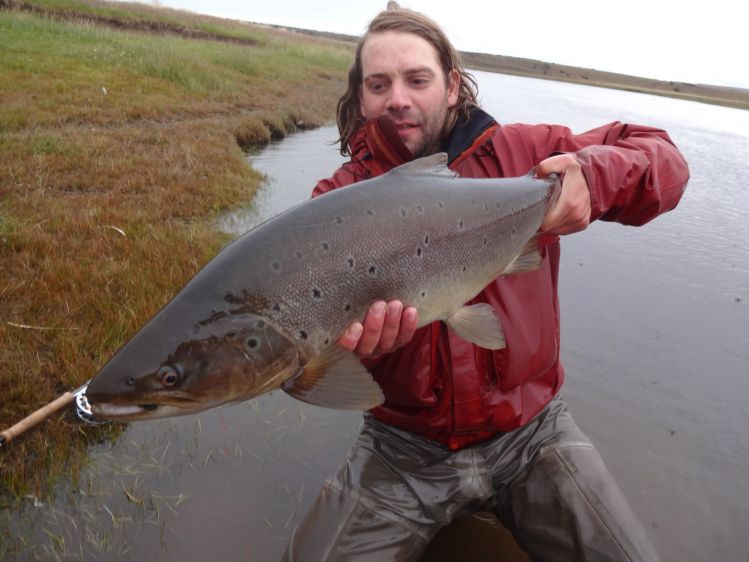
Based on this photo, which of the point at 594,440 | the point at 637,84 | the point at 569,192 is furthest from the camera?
the point at 637,84

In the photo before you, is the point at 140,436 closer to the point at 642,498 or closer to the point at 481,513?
the point at 481,513

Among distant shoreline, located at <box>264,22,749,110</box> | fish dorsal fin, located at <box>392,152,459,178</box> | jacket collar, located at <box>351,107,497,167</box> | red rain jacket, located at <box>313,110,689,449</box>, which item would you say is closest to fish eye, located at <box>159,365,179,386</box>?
red rain jacket, located at <box>313,110,689,449</box>

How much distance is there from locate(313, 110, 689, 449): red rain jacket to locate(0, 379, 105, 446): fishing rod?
171 centimetres

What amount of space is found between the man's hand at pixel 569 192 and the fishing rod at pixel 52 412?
2.68 metres

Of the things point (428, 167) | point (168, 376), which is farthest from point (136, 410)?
point (428, 167)

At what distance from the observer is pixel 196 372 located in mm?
1835

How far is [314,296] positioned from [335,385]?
0.34 metres

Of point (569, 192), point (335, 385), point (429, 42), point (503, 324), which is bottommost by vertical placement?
point (503, 324)

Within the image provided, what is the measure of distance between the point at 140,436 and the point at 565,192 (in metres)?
3.03

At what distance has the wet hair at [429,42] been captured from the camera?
3283 millimetres

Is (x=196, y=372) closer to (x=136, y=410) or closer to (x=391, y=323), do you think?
(x=136, y=410)

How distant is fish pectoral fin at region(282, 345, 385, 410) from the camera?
203 cm

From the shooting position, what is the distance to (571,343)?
5.59m

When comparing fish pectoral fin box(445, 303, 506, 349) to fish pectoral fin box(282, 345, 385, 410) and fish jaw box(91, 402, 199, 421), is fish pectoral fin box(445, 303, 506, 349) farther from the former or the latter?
fish jaw box(91, 402, 199, 421)
